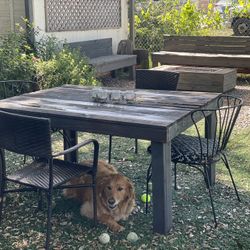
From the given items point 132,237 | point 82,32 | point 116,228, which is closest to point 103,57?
point 82,32

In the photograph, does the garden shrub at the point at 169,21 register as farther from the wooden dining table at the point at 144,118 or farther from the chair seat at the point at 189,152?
the chair seat at the point at 189,152

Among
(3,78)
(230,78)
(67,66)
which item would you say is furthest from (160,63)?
(3,78)

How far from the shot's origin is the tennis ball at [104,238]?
3.29 meters

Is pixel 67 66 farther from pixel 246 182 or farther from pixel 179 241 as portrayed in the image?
pixel 179 241

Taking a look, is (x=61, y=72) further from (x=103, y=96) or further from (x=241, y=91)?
(x=103, y=96)

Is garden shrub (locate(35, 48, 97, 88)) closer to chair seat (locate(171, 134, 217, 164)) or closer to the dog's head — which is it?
chair seat (locate(171, 134, 217, 164))

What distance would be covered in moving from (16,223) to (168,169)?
1211mm

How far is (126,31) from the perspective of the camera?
1112 cm

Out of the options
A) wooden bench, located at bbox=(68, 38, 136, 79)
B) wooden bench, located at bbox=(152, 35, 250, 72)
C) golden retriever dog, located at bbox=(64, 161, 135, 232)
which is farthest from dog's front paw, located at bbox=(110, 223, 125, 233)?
wooden bench, located at bbox=(152, 35, 250, 72)

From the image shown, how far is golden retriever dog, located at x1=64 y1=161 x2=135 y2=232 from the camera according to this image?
3.40 meters

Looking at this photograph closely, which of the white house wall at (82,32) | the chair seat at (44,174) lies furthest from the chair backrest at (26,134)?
the white house wall at (82,32)

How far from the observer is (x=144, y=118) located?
10.5 ft

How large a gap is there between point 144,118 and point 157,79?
5.02 ft

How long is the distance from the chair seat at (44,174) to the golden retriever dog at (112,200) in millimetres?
202
